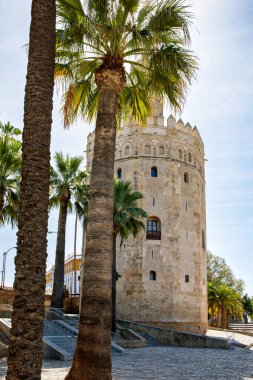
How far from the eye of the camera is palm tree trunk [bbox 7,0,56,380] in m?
5.34

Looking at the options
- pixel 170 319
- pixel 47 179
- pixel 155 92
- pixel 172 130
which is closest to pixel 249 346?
pixel 170 319

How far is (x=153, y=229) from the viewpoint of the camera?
31781 mm

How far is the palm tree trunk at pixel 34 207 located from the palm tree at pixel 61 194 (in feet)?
63.5

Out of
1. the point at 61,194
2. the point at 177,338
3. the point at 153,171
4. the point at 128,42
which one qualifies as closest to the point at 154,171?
the point at 153,171

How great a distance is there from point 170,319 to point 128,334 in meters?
7.22

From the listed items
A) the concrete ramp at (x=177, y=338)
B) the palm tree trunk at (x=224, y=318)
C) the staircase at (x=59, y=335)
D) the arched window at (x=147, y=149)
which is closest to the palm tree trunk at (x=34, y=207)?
the staircase at (x=59, y=335)

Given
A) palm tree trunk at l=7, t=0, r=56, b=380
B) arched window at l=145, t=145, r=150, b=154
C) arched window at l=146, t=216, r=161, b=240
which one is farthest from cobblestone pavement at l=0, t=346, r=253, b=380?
arched window at l=145, t=145, r=150, b=154

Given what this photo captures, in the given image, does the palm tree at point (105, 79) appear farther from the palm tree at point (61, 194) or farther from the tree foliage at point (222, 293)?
the tree foliage at point (222, 293)

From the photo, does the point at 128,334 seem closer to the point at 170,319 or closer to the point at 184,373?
the point at 170,319

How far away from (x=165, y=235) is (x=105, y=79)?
2295cm

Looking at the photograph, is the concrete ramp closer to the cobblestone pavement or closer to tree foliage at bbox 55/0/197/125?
the cobblestone pavement

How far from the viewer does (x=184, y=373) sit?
1188cm

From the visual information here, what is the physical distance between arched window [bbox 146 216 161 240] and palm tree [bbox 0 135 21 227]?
13.4m

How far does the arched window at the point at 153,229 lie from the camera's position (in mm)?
31500
